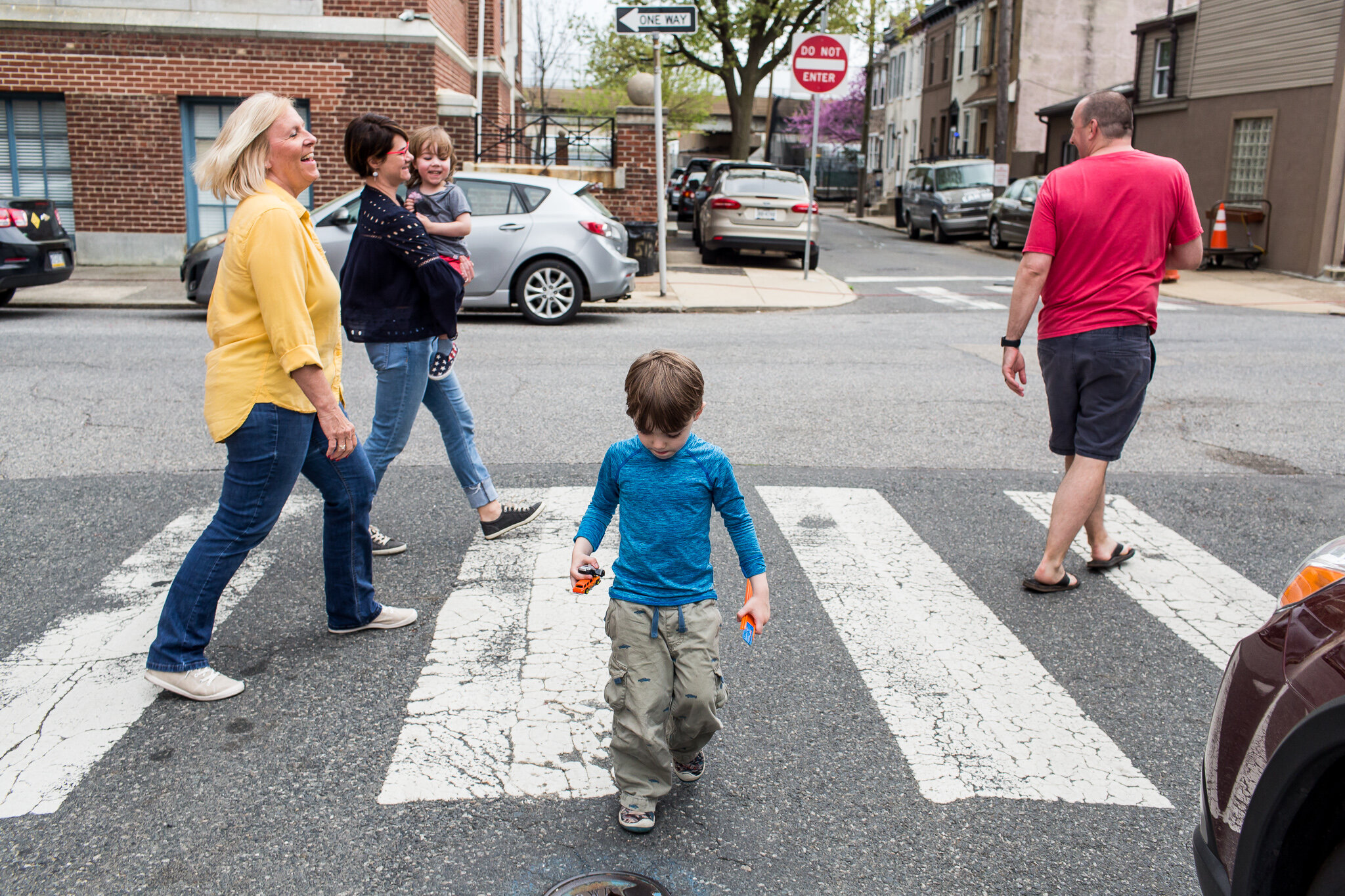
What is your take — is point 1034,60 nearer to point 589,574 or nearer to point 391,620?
point 391,620

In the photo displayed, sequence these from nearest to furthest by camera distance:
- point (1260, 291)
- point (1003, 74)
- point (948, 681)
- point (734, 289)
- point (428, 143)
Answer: point (948, 681) → point (428, 143) → point (734, 289) → point (1260, 291) → point (1003, 74)

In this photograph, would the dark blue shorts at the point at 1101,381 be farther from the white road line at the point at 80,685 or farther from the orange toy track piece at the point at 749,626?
the white road line at the point at 80,685

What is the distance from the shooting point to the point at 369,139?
4.25m

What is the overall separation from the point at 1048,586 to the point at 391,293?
294 cm

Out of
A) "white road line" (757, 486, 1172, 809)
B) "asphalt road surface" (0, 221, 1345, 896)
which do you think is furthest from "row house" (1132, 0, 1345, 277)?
"white road line" (757, 486, 1172, 809)

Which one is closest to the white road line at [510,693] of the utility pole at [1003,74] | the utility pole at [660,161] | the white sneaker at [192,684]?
the white sneaker at [192,684]

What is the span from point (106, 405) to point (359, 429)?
6.64 feet

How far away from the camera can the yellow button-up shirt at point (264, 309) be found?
10.9 feet

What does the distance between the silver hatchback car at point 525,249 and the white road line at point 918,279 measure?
7658 millimetres

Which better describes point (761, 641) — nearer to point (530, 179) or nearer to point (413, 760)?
point (413, 760)

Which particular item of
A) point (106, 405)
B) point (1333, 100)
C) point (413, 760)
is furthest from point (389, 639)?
point (1333, 100)

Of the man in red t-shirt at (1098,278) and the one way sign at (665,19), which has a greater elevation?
the one way sign at (665,19)

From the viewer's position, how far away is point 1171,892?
263 cm

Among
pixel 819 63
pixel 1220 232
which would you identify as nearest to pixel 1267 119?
pixel 1220 232
